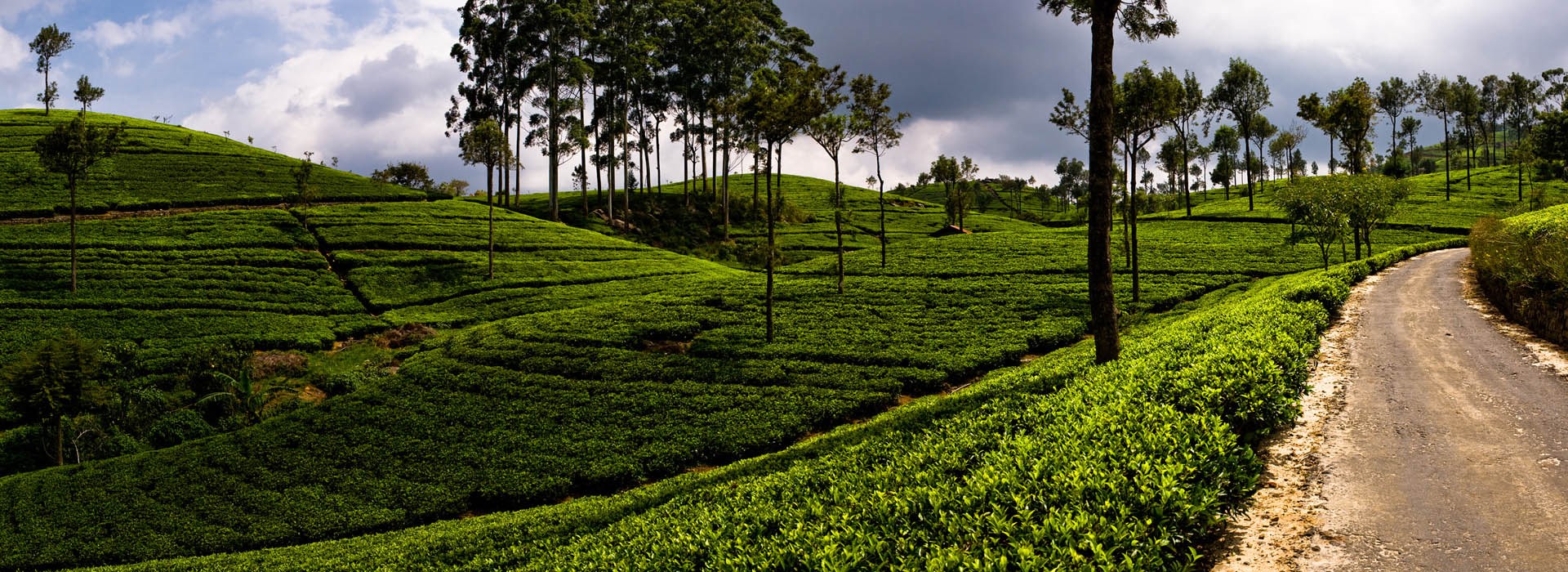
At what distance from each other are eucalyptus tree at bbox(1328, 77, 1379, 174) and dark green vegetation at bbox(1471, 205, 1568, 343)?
54.5 m

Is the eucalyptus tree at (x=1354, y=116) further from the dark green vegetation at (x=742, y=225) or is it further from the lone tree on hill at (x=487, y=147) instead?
the lone tree on hill at (x=487, y=147)

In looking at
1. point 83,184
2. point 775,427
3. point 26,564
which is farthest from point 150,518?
point 83,184

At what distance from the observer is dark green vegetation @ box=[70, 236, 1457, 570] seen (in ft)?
24.9

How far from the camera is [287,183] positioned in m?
77.2

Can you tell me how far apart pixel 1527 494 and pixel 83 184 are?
321 ft

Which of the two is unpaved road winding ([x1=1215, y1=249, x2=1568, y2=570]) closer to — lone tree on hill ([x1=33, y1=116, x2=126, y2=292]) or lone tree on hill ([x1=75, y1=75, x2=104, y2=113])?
lone tree on hill ([x1=33, y1=116, x2=126, y2=292])

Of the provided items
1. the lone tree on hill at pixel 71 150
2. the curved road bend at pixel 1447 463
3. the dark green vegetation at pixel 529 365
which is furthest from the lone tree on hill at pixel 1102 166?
the lone tree on hill at pixel 71 150

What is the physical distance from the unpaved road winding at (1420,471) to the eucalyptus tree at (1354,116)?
237 ft

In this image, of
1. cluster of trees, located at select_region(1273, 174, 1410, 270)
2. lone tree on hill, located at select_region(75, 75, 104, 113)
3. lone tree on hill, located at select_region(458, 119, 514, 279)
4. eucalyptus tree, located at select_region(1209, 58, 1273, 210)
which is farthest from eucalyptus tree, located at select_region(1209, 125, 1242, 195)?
lone tree on hill, located at select_region(75, 75, 104, 113)

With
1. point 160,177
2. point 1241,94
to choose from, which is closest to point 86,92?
point 160,177

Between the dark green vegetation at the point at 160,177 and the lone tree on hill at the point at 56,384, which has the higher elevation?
the dark green vegetation at the point at 160,177

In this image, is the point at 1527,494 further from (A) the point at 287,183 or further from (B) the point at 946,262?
(A) the point at 287,183

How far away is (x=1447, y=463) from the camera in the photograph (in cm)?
1117

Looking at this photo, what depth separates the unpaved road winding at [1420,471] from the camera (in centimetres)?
850
